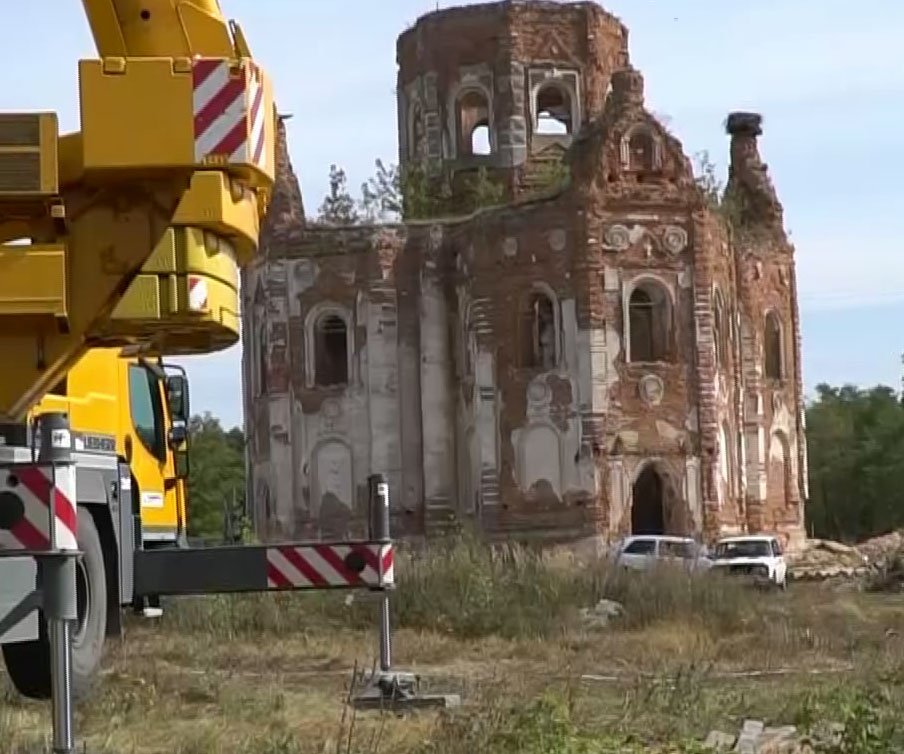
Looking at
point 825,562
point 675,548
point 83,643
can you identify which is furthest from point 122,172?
point 825,562

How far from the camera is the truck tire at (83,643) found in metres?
11.2

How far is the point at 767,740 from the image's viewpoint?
10195 mm

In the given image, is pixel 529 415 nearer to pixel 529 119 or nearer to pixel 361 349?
pixel 361 349

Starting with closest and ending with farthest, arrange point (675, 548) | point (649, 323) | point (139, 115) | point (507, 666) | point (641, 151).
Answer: point (139, 115), point (507, 666), point (675, 548), point (641, 151), point (649, 323)

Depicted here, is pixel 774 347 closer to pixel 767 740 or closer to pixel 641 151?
pixel 641 151

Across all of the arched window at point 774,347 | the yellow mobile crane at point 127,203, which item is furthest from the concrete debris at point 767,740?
the arched window at point 774,347

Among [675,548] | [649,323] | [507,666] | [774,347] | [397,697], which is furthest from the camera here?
[774,347]

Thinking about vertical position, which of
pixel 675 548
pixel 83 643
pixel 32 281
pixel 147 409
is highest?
pixel 32 281

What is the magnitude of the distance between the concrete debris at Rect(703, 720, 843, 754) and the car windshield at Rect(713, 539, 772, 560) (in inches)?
913

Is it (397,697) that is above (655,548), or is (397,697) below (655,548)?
below

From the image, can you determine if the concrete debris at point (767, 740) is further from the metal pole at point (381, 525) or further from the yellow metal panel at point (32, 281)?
the yellow metal panel at point (32, 281)

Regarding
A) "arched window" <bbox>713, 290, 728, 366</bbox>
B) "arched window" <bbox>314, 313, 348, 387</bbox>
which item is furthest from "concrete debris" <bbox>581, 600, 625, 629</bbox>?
"arched window" <bbox>314, 313, 348, 387</bbox>

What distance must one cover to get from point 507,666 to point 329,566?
16.0 feet

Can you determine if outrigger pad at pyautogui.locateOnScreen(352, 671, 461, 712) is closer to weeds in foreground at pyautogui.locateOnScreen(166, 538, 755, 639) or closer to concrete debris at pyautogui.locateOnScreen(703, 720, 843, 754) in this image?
concrete debris at pyautogui.locateOnScreen(703, 720, 843, 754)
